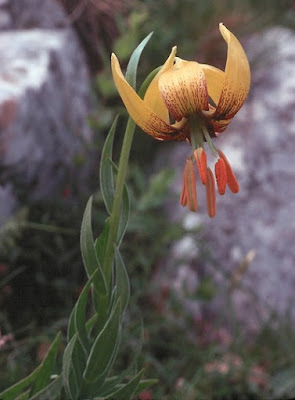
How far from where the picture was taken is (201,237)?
9.20 ft

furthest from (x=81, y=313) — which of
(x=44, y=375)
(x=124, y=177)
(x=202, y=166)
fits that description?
(x=202, y=166)

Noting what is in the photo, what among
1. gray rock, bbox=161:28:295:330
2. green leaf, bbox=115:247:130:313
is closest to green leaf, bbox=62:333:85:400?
green leaf, bbox=115:247:130:313

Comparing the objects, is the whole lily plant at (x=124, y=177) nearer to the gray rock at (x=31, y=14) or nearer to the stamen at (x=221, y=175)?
the stamen at (x=221, y=175)

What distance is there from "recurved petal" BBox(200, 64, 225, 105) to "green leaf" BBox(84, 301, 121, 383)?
41 cm

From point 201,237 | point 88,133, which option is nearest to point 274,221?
point 201,237

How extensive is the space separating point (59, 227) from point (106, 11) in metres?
1.49

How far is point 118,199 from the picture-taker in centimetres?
121

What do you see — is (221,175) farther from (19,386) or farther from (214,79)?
(19,386)

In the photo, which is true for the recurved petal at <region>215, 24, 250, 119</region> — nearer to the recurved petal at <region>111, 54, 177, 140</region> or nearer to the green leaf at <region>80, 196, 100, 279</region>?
the recurved petal at <region>111, 54, 177, 140</region>

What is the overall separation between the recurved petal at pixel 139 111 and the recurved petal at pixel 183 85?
4 centimetres

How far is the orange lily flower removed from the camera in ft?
3.41

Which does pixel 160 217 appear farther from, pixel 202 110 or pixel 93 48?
pixel 202 110

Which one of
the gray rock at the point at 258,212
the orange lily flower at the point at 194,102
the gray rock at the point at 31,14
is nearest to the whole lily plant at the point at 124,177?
the orange lily flower at the point at 194,102

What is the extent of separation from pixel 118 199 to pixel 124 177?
54 millimetres
